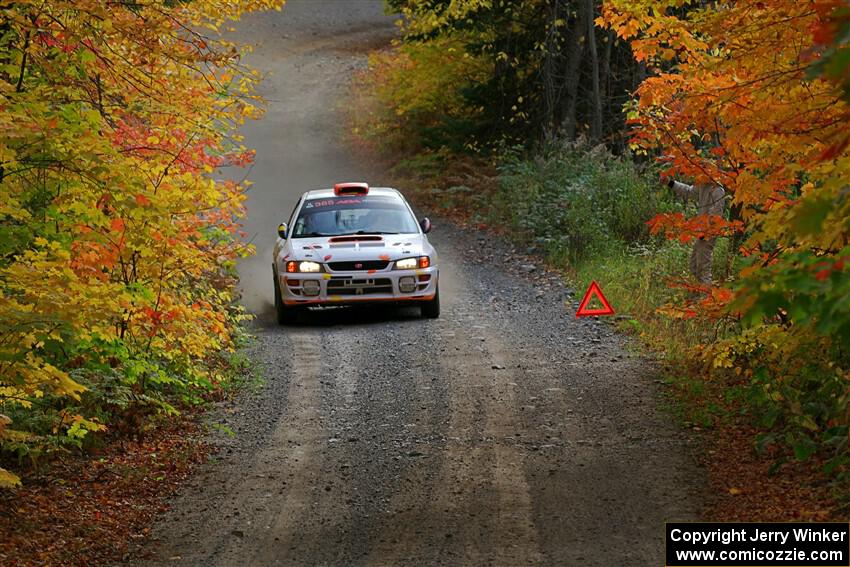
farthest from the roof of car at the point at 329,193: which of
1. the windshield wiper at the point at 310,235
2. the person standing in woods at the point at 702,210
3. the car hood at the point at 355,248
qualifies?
the person standing in woods at the point at 702,210

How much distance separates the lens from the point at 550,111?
24141 millimetres

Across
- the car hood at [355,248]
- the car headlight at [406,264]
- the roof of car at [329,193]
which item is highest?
the roof of car at [329,193]

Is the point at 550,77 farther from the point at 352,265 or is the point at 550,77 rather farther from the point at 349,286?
the point at 349,286

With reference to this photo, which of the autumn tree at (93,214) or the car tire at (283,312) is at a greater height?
the autumn tree at (93,214)

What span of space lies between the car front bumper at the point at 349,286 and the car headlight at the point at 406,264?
5 cm

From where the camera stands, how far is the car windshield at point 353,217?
1508 cm

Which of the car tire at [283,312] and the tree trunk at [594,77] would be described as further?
the tree trunk at [594,77]

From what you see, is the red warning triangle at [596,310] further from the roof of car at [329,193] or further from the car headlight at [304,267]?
the car headlight at [304,267]

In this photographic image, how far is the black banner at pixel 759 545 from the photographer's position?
6207 millimetres

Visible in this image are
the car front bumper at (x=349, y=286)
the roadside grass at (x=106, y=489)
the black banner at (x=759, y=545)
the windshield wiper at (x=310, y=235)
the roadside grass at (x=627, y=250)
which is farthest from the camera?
the windshield wiper at (x=310, y=235)

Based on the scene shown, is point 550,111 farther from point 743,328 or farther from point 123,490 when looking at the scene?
point 123,490

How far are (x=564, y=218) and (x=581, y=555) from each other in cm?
1409

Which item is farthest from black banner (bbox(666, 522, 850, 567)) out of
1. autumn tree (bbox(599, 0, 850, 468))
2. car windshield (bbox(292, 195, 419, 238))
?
car windshield (bbox(292, 195, 419, 238))

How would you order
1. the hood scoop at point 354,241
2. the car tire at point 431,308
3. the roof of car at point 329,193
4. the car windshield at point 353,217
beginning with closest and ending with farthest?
the hood scoop at point 354,241
the car tire at point 431,308
the car windshield at point 353,217
the roof of car at point 329,193
